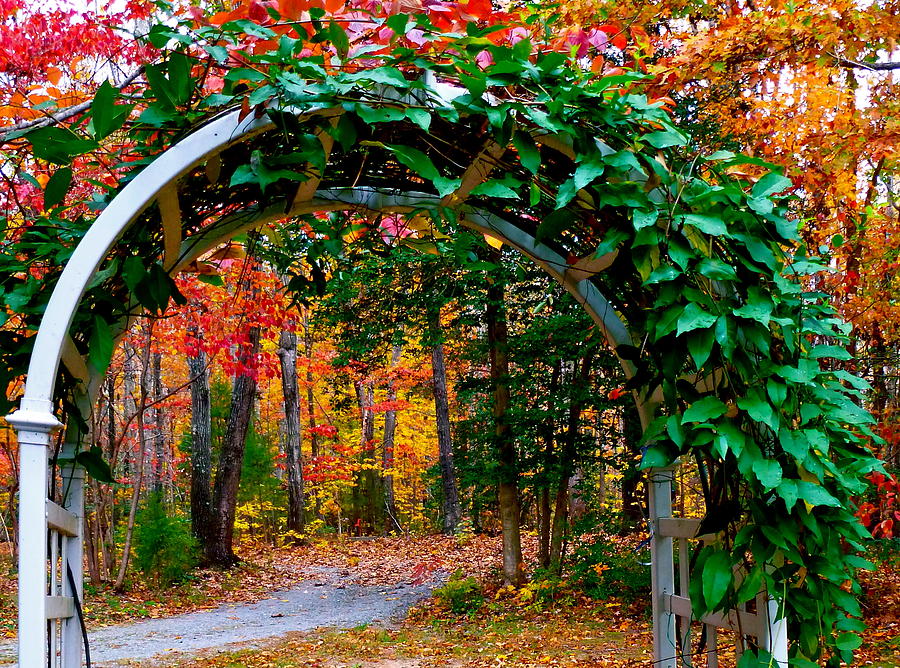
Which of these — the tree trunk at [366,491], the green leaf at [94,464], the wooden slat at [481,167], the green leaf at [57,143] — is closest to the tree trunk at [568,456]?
the wooden slat at [481,167]

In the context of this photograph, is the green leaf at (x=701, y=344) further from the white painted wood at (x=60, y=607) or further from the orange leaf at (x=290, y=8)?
the white painted wood at (x=60, y=607)

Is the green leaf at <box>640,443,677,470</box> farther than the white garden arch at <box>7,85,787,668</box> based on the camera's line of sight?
Yes

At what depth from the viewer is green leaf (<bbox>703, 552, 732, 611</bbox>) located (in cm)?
166

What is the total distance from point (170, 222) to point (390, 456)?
42.0 ft

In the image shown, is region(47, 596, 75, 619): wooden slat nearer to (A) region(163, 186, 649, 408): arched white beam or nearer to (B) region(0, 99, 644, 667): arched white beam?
(B) region(0, 99, 644, 667): arched white beam

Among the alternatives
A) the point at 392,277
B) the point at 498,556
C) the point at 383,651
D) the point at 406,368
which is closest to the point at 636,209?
the point at 383,651

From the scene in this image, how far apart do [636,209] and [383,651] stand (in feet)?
16.0

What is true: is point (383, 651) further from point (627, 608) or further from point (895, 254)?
point (895, 254)

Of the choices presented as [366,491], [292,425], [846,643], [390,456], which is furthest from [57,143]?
[366,491]

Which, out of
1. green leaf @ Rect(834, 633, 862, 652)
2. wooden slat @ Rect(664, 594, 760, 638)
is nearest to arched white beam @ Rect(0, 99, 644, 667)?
wooden slat @ Rect(664, 594, 760, 638)

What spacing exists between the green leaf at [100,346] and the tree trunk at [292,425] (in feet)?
37.0

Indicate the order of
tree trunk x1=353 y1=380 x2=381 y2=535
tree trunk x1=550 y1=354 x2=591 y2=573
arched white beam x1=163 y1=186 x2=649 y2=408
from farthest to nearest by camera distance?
1. tree trunk x1=353 y1=380 x2=381 y2=535
2. tree trunk x1=550 y1=354 x2=591 y2=573
3. arched white beam x1=163 y1=186 x2=649 y2=408

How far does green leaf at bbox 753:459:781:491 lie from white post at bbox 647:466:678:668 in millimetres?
802

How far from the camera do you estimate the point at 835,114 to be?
12.6 ft
